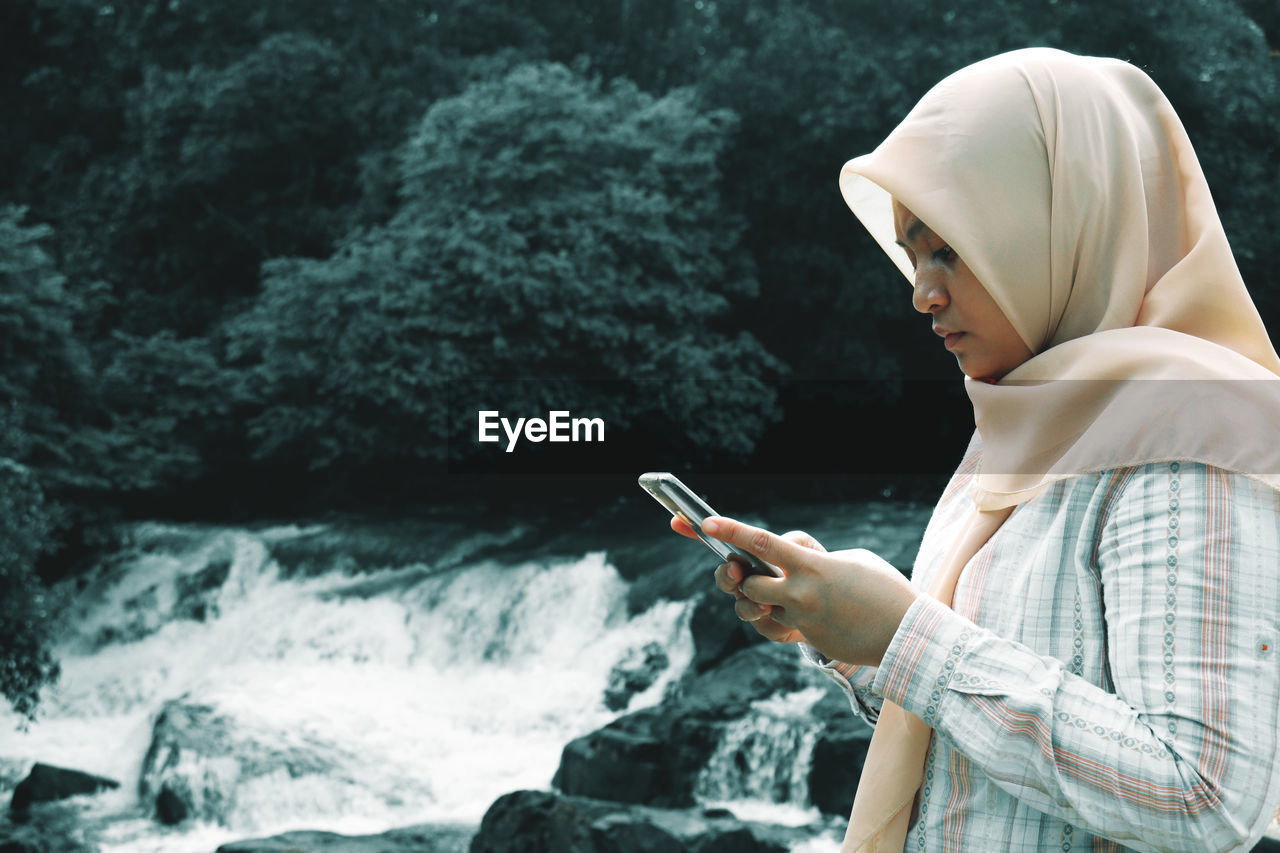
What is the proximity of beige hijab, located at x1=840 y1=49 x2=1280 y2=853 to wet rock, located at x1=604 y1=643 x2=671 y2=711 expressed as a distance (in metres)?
6.90

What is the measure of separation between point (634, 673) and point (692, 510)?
7.13 m

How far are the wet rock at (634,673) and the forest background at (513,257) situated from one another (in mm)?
3430

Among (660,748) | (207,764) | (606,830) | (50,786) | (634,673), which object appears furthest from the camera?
(634,673)

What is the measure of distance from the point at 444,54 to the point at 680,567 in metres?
7.46

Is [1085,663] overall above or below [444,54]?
below

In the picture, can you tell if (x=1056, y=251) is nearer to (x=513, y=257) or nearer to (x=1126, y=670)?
(x=1126, y=670)

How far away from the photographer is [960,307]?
108cm

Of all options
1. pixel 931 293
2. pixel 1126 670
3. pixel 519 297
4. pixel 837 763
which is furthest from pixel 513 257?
pixel 1126 670

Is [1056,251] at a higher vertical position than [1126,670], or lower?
higher

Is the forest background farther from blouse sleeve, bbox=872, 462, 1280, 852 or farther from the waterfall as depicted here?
blouse sleeve, bbox=872, 462, 1280, 852

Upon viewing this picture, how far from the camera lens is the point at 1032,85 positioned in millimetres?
1050

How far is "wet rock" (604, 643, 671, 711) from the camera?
788cm

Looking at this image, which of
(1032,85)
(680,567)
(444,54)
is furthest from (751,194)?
(1032,85)

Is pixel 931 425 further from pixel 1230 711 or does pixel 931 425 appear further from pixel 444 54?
pixel 1230 711
